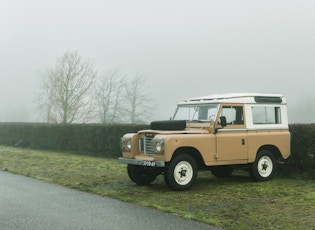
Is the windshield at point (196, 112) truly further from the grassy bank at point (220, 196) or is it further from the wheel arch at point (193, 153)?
the grassy bank at point (220, 196)

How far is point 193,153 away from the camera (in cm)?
1115

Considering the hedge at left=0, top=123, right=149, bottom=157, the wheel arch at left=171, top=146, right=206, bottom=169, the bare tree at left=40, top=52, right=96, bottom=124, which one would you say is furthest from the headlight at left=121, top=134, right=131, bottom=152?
the bare tree at left=40, top=52, right=96, bottom=124

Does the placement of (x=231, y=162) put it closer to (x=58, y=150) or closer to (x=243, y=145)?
(x=243, y=145)

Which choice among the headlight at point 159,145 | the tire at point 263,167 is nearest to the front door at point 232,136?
the tire at point 263,167

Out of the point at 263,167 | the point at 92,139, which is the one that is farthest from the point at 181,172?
the point at 92,139

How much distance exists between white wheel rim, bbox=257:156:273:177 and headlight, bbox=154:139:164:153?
10.4ft

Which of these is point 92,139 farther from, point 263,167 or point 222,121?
point 222,121

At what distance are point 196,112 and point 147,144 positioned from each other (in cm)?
176

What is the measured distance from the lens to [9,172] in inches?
581

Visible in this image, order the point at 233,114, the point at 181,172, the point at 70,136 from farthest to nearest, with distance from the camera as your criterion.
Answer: the point at 70,136 → the point at 233,114 → the point at 181,172

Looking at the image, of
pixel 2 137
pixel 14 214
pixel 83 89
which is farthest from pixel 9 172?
pixel 83 89

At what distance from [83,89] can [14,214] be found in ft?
95.2

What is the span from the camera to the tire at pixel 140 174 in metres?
11.9

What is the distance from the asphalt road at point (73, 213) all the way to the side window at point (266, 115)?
491 centimetres
